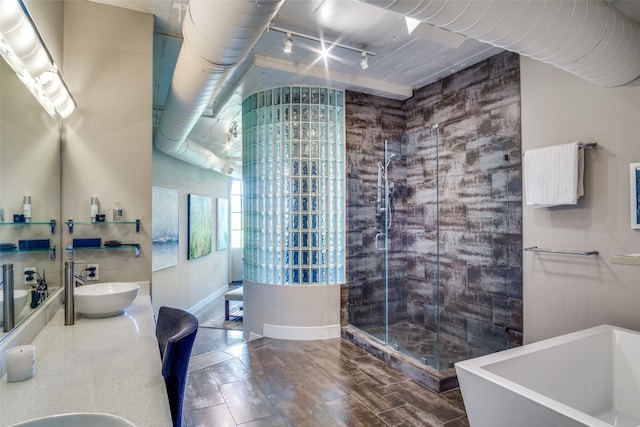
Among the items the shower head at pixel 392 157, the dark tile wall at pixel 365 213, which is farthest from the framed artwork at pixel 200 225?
the shower head at pixel 392 157

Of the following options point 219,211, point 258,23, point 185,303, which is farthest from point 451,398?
point 219,211

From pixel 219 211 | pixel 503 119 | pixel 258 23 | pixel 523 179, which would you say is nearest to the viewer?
pixel 258 23

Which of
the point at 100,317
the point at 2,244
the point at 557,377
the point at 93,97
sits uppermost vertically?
the point at 93,97

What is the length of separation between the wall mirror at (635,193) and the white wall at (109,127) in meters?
3.55

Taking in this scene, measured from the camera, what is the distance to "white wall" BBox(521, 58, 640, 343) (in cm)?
249

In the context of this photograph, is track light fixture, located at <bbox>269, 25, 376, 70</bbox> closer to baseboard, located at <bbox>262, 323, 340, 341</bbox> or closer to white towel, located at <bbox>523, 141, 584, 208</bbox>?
white towel, located at <bbox>523, 141, 584, 208</bbox>

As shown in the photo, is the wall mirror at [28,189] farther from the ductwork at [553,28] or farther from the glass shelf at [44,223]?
the ductwork at [553,28]

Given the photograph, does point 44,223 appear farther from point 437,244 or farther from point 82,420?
point 437,244

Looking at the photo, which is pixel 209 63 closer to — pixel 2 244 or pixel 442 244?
pixel 2 244

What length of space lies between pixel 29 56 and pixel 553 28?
8.66 ft

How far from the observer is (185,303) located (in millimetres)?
6234

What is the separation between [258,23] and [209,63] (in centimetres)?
62

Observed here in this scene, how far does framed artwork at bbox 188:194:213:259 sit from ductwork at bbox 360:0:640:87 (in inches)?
222

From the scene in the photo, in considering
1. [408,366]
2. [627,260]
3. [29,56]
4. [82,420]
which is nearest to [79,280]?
[29,56]
